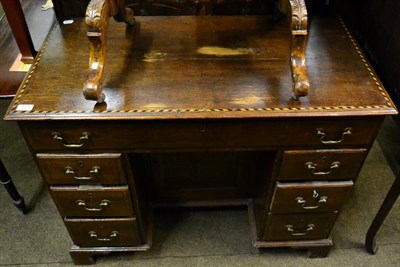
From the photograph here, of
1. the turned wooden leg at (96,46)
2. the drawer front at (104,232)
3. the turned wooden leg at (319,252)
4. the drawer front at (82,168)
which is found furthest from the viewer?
the turned wooden leg at (319,252)

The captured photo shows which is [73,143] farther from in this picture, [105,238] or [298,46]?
[298,46]

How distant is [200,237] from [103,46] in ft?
2.85

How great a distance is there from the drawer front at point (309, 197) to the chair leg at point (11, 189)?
99 centimetres

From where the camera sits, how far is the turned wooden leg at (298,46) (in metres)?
0.91

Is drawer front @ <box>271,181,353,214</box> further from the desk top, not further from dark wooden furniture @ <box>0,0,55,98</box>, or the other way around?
dark wooden furniture @ <box>0,0,55,98</box>

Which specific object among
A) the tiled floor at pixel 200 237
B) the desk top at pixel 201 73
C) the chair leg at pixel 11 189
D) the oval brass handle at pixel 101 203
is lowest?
the tiled floor at pixel 200 237

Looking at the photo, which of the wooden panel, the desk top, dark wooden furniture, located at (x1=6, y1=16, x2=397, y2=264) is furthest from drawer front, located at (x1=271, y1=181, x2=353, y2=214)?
the desk top

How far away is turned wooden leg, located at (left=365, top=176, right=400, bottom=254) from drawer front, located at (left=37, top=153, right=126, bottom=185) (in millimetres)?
842

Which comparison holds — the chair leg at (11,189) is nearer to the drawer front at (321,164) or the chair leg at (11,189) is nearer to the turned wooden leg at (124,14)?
the turned wooden leg at (124,14)

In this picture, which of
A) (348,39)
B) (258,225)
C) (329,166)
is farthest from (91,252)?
(348,39)

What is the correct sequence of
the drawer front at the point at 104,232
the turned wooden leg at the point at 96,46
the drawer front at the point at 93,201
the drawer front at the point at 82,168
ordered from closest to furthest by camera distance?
1. the turned wooden leg at the point at 96,46
2. the drawer front at the point at 82,168
3. the drawer front at the point at 93,201
4. the drawer front at the point at 104,232

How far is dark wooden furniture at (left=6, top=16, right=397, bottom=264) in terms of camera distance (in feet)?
3.06

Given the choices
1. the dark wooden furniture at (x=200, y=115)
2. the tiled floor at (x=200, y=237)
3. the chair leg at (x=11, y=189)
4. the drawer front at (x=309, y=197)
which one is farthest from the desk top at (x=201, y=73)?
the tiled floor at (x=200, y=237)

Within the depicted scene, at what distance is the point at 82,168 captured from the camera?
1043 mm
